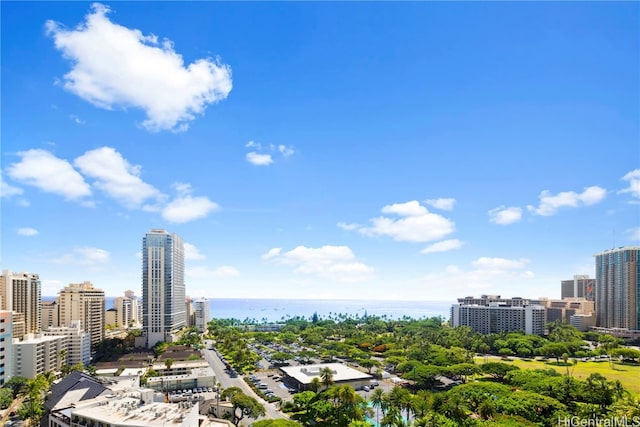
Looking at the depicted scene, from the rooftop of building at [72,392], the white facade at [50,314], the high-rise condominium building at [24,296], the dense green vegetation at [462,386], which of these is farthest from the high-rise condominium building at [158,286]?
the rooftop of building at [72,392]

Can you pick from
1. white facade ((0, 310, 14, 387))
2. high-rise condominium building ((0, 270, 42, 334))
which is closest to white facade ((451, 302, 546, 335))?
high-rise condominium building ((0, 270, 42, 334))

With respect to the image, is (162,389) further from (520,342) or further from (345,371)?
(520,342)

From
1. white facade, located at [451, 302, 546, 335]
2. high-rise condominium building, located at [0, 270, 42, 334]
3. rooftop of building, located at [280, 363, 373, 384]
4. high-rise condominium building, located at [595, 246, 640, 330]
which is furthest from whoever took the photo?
white facade, located at [451, 302, 546, 335]

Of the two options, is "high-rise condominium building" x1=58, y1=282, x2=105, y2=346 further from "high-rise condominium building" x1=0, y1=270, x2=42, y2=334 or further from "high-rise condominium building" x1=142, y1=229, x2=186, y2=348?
"high-rise condominium building" x1=142, y1=229, x2=186, y2=348

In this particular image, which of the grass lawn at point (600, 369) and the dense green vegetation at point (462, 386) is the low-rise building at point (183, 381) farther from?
the grass lawn at point (600, 369)

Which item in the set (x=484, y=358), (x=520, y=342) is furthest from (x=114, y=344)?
(x=520, y=342)

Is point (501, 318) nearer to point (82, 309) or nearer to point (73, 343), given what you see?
point (73, 343)
